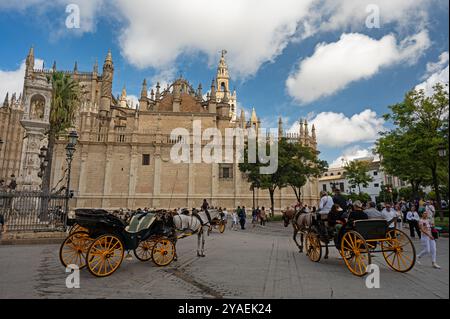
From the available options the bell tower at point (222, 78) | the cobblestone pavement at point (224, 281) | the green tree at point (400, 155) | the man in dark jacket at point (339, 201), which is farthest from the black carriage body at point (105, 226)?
the bell tower at point (222, 78)

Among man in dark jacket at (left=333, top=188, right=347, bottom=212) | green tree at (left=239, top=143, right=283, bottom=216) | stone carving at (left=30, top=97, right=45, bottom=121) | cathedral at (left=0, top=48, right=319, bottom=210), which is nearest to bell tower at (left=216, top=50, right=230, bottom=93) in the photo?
cathedral at (left=0, top=48, right=319, bottom=210)

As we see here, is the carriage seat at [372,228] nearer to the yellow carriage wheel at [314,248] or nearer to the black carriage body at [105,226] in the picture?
the yellow carriage wheel at [314,248]

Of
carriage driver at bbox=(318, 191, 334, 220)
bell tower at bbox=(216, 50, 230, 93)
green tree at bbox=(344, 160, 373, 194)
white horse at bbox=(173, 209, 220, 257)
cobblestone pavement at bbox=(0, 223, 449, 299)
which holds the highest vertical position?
bell tower at bbox=(216, 50, 230, 93)

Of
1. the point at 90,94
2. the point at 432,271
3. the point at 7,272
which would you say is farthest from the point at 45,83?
the point at 90,94

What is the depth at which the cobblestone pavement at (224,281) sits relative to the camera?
14.5 ft

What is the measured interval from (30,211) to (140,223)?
8281mm

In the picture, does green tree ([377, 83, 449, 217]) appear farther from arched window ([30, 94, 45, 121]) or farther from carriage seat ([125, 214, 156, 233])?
arched window ([30, 94, 45, 121])

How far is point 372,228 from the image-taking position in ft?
18.8

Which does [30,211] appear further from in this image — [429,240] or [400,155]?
[400,155]

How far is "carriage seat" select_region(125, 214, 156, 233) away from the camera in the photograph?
6.31 metres

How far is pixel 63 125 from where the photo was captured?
67.5 ft

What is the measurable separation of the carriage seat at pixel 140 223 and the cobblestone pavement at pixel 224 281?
0.97 meters

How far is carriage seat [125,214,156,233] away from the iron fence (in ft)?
23.3
